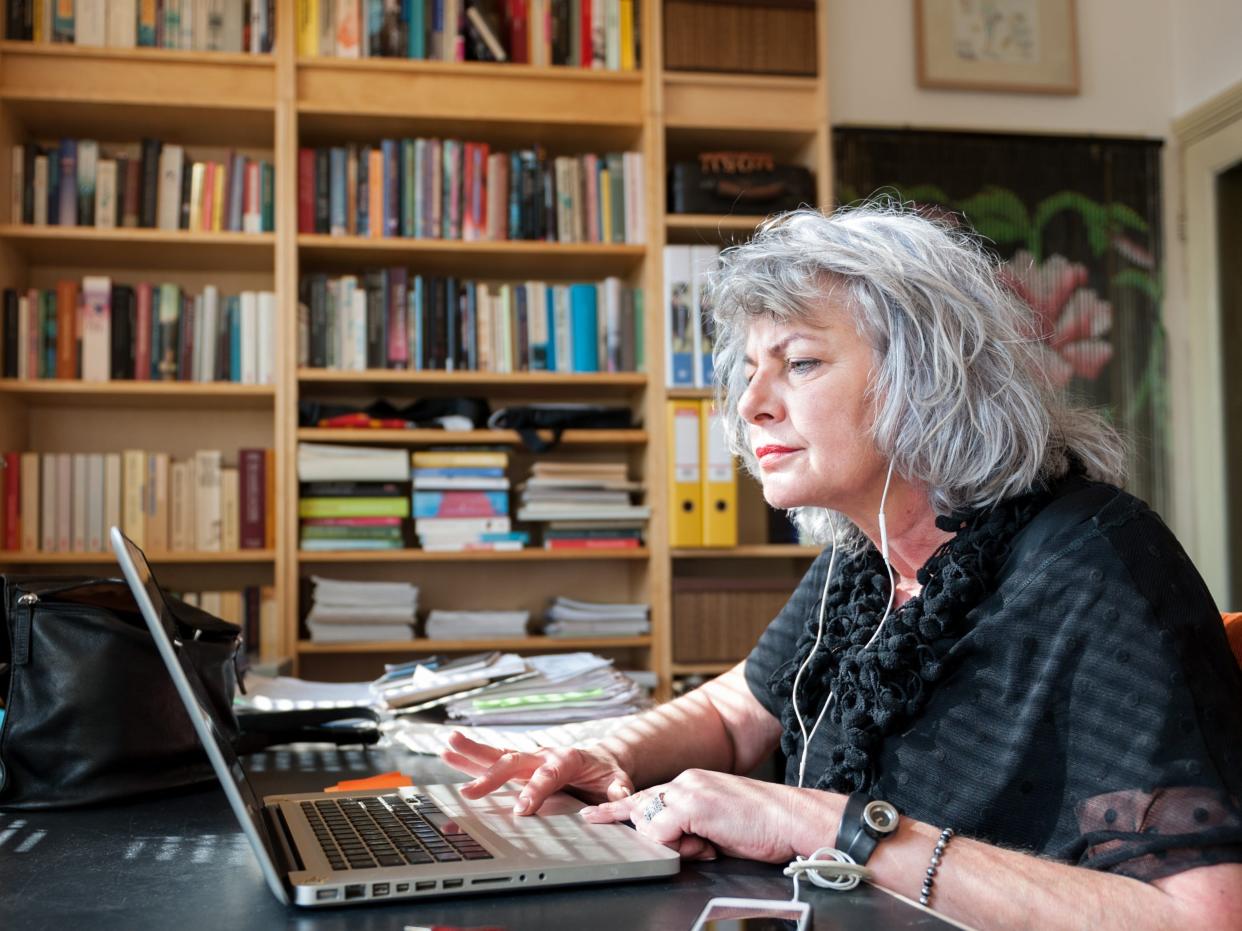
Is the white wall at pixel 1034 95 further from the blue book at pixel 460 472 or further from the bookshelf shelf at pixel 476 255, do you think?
the blue book at pixel 460 472

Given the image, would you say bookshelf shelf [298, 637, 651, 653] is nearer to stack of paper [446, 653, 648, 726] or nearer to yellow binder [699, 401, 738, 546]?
yellow binder [699, 401, 738, 546]

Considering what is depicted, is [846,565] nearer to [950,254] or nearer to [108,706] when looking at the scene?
[950,254]

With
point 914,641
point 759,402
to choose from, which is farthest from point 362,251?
point 914,641

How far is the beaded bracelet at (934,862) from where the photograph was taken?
901 millimetres

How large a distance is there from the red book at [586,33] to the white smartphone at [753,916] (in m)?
2.86

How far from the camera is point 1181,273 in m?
3.66

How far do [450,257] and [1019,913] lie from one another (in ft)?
8.74

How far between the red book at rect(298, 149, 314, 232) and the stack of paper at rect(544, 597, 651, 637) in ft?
4.00

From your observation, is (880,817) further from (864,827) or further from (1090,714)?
(1090,714)

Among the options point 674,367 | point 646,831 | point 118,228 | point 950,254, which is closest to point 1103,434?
point 950,254

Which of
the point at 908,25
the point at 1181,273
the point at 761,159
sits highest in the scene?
the point at 908,25

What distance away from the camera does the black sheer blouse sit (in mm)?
901

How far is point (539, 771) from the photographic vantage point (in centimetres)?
114

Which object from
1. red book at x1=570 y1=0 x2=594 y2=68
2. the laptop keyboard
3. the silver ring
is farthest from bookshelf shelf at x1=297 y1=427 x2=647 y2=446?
the silver ring
